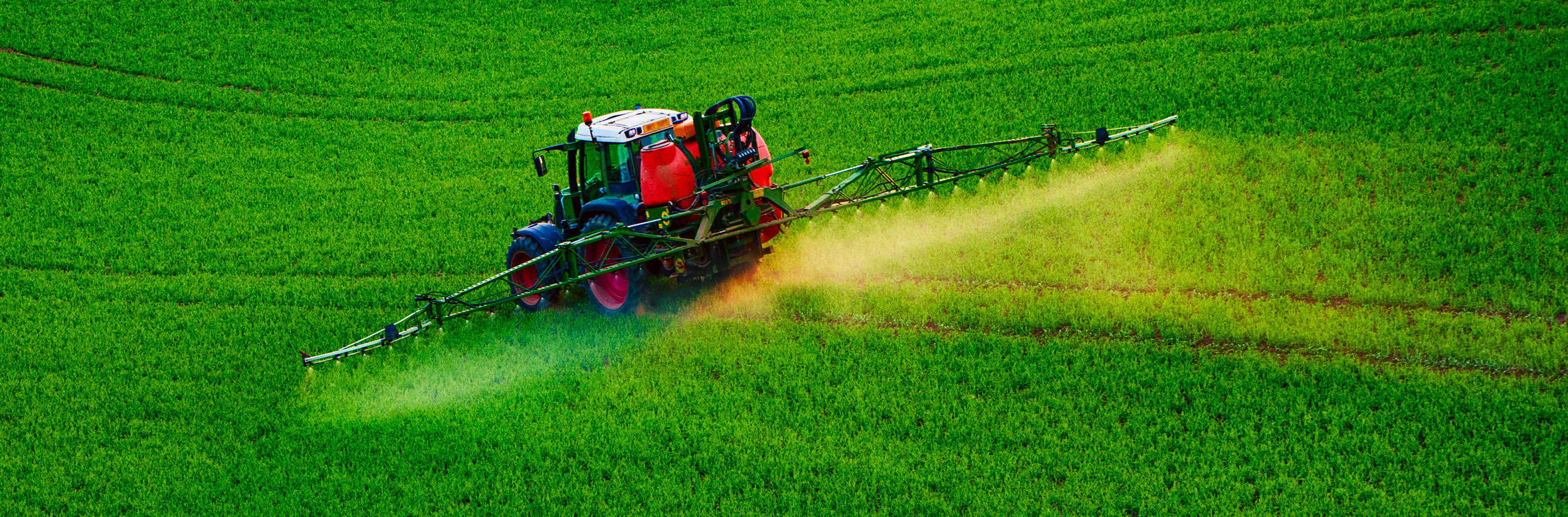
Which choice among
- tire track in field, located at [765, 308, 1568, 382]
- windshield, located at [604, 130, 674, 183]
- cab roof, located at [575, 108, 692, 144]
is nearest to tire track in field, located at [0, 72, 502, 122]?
cab roof, located at [575, 108, 692, 144]

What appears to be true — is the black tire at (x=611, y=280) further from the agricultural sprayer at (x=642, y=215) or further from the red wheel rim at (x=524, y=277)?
the red wheel rim at (x=524, y=277)

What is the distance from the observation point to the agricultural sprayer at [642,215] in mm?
13305

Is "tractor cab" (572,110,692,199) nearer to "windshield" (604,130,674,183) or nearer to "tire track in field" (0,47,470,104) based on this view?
"windshield" (604,130,674,183)

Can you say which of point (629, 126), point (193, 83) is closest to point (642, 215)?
point (629, 126)

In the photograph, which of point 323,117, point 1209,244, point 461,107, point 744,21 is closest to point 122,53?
point 323,117

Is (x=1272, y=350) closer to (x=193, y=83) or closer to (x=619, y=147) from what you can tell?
(x=619, y=147)

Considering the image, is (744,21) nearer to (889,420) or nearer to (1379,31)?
(1379,31)

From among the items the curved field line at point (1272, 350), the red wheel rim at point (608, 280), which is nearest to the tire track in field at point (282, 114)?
the red wheel rim at point (608, 280)

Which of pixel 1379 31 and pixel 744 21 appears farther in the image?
pixel 744 21

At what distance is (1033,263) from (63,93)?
2428 cm

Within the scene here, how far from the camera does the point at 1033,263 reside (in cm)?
1439

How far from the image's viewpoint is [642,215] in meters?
13.6

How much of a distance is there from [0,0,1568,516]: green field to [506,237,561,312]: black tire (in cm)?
46

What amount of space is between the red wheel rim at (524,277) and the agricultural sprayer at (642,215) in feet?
0.06
